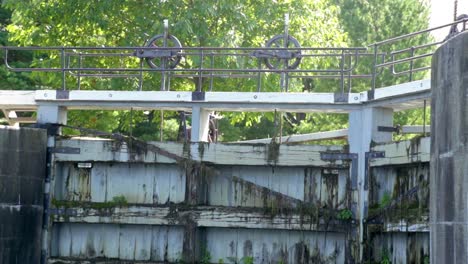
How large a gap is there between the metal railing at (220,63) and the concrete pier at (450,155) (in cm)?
357

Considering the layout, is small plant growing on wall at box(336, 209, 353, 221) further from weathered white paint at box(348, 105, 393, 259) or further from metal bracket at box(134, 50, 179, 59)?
metal bracket at box(134, 50, 179, 59)

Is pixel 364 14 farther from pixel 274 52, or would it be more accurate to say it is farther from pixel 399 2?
pixel 274 52

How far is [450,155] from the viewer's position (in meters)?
12.6

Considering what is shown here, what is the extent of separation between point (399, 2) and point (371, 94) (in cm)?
2565

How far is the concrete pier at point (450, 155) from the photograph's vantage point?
12.3 m

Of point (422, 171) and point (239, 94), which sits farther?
point (239, 94)

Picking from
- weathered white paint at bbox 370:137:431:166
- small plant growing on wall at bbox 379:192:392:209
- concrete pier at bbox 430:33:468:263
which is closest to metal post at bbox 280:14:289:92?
weathered white paint at bbox 370:137:431:166

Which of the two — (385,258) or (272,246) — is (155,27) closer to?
(272,246)

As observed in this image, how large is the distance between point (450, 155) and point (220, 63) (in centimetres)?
1667

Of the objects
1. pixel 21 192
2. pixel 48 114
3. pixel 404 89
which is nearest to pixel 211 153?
pixel 48 114

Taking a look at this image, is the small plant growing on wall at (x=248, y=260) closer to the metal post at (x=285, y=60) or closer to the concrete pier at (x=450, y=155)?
the metal post at (x=285, y=60)

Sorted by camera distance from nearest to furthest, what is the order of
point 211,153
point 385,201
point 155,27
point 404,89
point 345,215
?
point 404,89 < point 385,201 < point 345,215 < point 211,153 < point 155,27

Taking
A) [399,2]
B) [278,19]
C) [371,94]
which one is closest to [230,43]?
[278,19]

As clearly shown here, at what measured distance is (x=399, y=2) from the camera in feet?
143
